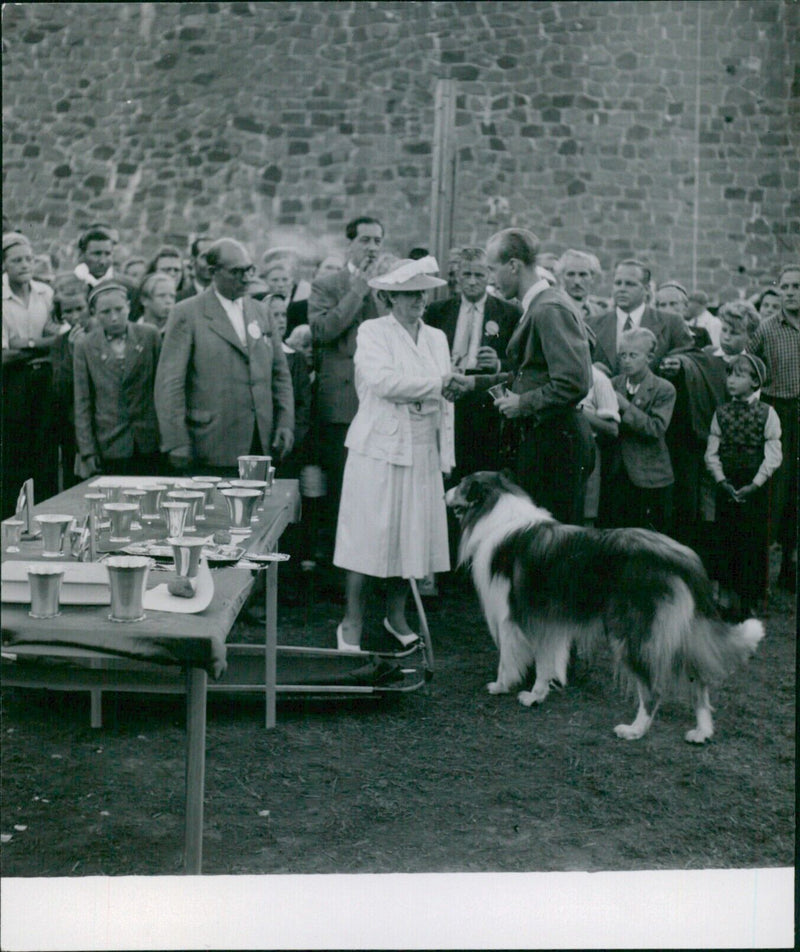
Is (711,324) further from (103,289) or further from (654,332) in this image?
(103,289)

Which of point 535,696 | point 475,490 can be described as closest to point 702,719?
point 535,696

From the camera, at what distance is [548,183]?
8.75m

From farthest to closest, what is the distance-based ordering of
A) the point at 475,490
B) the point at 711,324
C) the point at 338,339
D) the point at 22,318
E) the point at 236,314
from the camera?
the point at 711,324, the point at 338,339, the point at 236,314, the point at 475,490, the point at 22,318

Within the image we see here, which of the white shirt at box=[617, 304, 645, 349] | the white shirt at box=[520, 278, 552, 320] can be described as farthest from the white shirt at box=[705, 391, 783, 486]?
the white shirt at box=[520, 278, 552, 320]

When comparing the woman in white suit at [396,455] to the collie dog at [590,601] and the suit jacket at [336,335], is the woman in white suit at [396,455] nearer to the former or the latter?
the suit jacket at [336,335]

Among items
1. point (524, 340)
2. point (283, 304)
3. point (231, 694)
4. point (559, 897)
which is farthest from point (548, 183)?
point (559, 897)

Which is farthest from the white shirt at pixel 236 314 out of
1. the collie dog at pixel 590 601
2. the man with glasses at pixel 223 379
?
the collie dog at pixel 590 601

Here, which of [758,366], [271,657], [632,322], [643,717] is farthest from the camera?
[632,322]

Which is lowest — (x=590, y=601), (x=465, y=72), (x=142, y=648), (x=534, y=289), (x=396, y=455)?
(x=590, y=601)

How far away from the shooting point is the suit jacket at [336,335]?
541cm

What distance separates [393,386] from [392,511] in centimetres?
55

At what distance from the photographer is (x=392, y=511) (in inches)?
208

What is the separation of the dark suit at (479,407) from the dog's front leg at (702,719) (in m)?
1.17

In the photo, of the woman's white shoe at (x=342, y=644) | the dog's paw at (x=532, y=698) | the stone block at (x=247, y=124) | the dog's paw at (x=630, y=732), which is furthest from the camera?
the stone block at (x=247, y=124)
